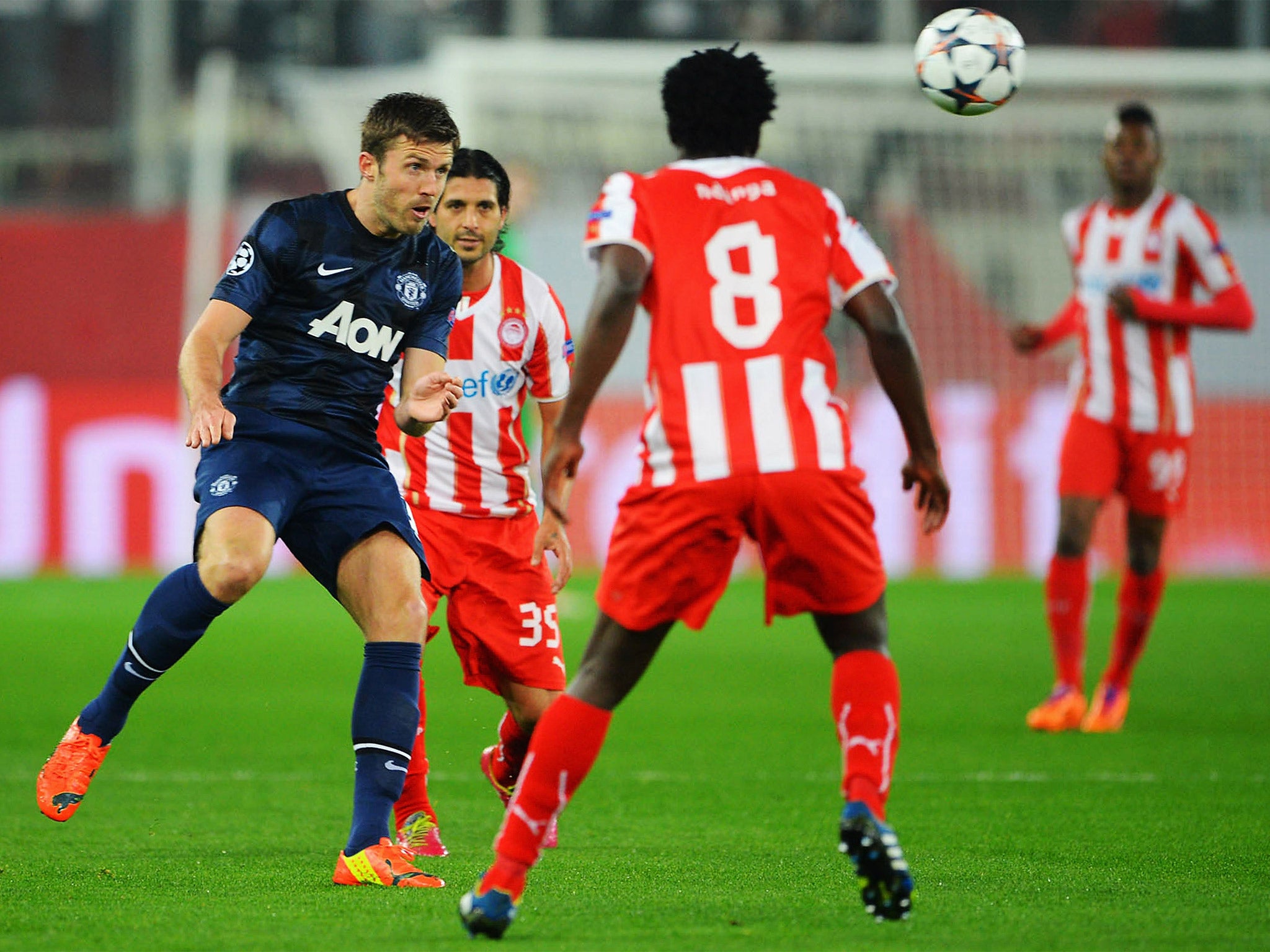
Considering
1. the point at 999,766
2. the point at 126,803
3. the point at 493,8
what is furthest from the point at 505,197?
the point at 493,8

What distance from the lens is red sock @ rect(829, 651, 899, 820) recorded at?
3809 mm

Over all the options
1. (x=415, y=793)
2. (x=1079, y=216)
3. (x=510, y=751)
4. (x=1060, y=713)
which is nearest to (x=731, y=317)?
(x=415, y=793)

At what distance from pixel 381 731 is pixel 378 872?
1.13 ft

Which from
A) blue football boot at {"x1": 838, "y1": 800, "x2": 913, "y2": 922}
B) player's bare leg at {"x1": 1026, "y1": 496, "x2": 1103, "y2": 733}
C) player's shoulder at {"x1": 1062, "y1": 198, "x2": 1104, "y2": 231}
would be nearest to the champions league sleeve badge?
blue football boot at {"x1": 838, "y1": 800, "x2": 913, "y2": 922}

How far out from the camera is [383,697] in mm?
4605

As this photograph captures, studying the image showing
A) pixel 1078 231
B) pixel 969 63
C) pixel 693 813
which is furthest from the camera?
pixel 1078 231

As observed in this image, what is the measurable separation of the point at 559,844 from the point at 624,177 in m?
2.12

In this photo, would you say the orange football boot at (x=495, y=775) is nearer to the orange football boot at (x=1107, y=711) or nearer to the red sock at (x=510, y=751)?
the red sock at (x=510, y=751)

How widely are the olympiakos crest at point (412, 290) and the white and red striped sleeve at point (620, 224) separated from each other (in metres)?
1.08

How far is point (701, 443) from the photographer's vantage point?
380cm

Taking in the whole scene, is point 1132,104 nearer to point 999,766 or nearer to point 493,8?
point 999,766

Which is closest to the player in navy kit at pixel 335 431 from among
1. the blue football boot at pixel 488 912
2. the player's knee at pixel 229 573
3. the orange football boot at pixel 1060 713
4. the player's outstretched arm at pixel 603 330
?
the player's knee at pixel 229 573

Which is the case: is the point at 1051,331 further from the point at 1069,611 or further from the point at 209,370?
the point at 209,370

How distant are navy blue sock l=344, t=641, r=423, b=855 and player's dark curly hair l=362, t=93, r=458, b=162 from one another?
129 cm
